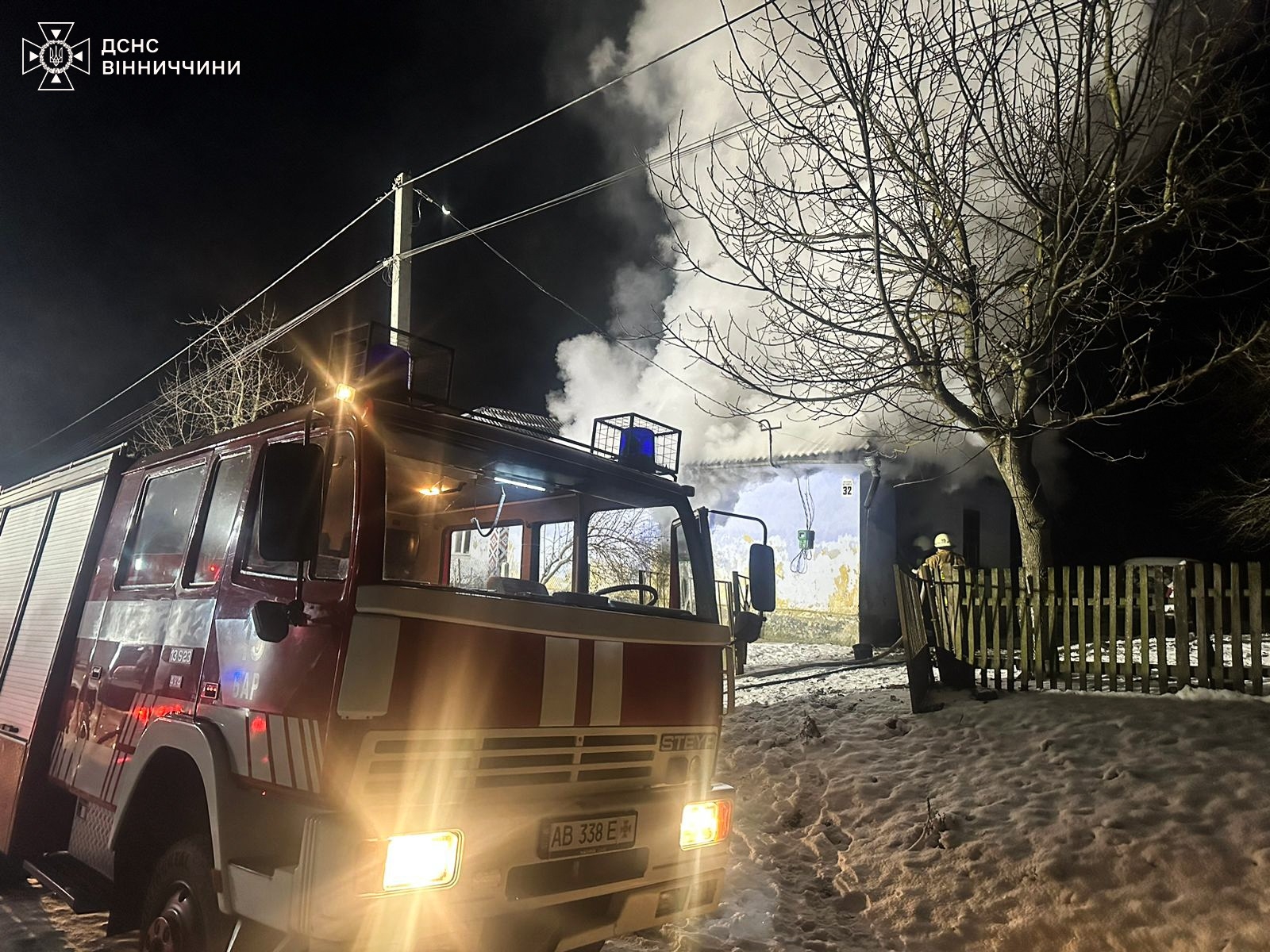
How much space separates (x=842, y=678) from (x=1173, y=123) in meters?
7.92

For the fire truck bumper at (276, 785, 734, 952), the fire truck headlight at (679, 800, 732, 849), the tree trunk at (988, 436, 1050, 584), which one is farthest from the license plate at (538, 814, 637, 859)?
the tree trunk at (988, 436, 1050, 584)

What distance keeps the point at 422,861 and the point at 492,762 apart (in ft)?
1.30

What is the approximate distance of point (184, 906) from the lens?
317 centimetres

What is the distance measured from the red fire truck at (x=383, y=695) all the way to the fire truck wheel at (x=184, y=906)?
1 centimetres

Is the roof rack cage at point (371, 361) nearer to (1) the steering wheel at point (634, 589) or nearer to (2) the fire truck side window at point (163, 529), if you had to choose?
(2) the fire truck side window at point (163, 529)

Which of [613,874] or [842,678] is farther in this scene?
[842,678]

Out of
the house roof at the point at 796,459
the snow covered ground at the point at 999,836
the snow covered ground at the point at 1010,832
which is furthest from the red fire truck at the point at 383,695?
the house roof at the point at 796,459

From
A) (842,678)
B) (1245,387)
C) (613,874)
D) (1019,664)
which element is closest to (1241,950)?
(613,874)

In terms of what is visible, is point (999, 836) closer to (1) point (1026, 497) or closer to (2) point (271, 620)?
(2) point (271, 620)

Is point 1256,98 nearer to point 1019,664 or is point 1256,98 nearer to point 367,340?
point 1019,664

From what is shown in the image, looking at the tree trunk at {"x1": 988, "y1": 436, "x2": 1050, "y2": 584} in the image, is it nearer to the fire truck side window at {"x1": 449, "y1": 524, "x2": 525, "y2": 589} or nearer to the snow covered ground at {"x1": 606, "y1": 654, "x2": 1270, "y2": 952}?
the snow covered ground at {"x1": 606, "y1": 654, "x2": 1270, "y2": 952}

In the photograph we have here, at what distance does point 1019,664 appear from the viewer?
8.71 meters

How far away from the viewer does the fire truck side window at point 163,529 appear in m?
4.06

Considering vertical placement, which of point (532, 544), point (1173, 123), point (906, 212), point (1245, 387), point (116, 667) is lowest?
point (116, 667)
